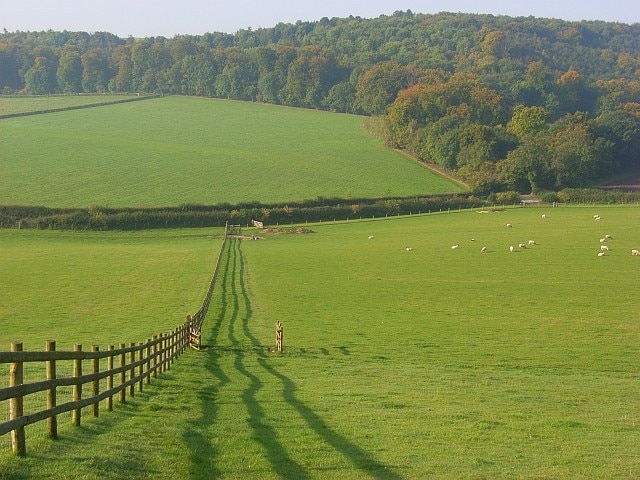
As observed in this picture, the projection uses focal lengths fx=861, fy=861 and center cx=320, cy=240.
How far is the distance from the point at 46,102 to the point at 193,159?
5901 cm

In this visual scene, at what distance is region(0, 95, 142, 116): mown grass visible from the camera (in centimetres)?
15425

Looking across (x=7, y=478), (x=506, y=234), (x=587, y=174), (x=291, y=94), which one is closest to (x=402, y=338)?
(x=7, y=478)

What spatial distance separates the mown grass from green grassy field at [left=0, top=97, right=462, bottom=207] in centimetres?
714

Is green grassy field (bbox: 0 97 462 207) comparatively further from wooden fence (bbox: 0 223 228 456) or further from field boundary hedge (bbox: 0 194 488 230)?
wooden fence (bbox: 0 223 228 456)

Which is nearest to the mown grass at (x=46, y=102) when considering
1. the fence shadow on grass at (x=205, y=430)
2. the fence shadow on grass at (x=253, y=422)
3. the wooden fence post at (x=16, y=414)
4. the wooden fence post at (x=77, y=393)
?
the fence shadow on grass at (x=253, y=422)

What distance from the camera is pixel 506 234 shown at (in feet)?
236

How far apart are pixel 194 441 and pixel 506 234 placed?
206 feet

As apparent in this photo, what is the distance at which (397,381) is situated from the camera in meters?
20.2

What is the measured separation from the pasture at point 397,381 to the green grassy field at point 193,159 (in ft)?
138

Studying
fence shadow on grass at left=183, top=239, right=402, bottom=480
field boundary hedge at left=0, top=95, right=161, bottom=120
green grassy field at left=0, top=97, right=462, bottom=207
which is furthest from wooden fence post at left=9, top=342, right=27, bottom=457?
field boundary hedge at left=0, top=95, right=161, bottom=120

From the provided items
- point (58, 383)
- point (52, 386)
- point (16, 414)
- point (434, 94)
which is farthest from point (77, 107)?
point (16, 414)

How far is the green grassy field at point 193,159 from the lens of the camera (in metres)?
97.5

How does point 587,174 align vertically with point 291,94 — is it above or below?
below

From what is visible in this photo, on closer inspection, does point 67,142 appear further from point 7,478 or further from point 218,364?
point 7,478
